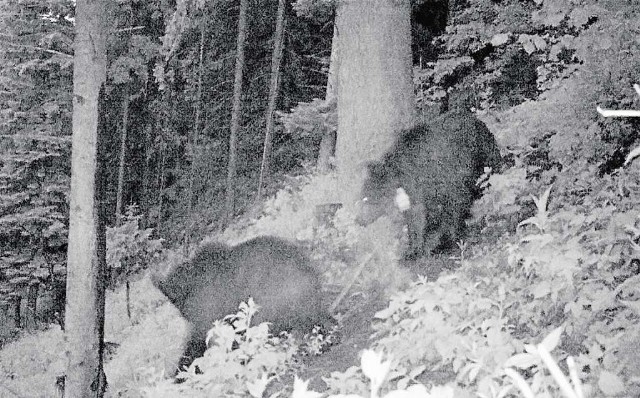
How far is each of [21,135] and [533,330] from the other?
18035 millimetres

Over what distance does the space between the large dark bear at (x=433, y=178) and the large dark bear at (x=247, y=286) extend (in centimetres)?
112

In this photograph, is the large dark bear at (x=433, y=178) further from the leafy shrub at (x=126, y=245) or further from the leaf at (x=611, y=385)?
the leafy shrub at (x=126, y=245)

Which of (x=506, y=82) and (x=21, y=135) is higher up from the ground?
(x=506, y=82)

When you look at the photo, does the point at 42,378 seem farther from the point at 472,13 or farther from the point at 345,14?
the point at 472,13

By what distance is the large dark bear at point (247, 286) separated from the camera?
243 inches

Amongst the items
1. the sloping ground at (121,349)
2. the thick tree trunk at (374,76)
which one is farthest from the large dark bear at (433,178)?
the sloping ground at (121,349)

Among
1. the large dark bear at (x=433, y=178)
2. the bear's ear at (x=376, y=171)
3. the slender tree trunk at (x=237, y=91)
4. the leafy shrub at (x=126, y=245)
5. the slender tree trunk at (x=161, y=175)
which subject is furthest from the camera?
the slender tree trunk at (x=161, y=175)

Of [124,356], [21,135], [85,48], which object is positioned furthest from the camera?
[21,135]

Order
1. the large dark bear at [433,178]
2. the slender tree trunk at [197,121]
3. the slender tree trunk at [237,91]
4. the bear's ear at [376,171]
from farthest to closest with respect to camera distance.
→ the slender tree trunk at [197,121] < the slender tree trunk at [237,91] < the bear's ear at [376,171] < the large dark bear at [433,178]

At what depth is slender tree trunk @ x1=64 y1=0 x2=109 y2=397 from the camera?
245 inches

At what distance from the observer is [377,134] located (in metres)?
7.39

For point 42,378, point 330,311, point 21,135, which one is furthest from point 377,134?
point 21,135

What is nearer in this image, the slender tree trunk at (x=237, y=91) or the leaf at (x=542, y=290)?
the leaf at (x=542, y=290)

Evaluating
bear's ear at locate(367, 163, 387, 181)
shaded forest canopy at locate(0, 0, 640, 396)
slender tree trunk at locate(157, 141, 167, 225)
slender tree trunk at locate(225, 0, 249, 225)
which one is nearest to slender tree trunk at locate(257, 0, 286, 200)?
shaded forest canopy at locate(0, 0, 640, 396)
